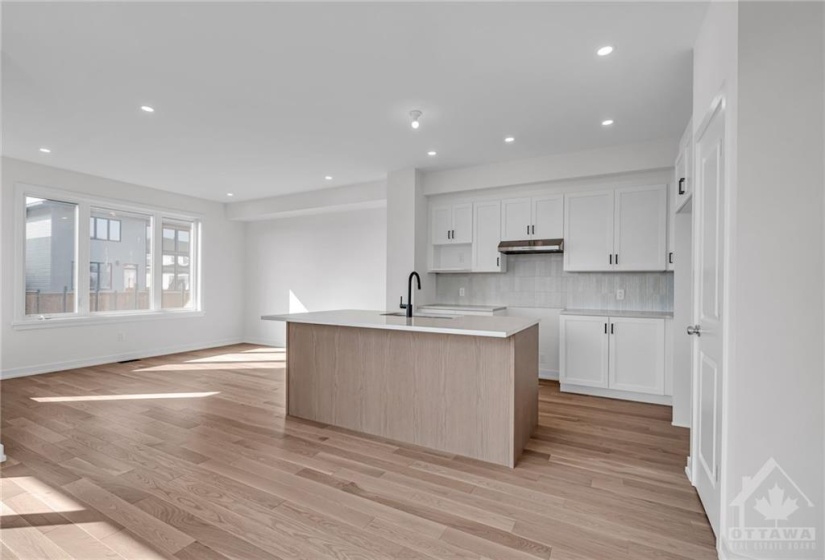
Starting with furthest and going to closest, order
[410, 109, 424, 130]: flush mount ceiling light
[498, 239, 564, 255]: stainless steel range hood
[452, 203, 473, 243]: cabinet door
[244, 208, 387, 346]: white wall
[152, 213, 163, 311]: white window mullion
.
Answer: [244, 208, 387, 346]: white wall, [152, 213, 163, 311]: white window mullion, [452, 203, 473, 243]: cabinet door, [498, 239, 564, 255]: stainless steel range hood, [410, 109, 424, 130]: flush mount ceiling light

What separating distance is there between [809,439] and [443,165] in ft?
14.0

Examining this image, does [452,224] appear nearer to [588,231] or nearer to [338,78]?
[588,231]

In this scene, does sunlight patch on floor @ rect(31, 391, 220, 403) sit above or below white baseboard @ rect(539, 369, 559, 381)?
below

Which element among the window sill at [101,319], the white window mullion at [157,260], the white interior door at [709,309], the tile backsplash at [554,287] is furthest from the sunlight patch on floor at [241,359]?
the white interior door at [709,309]

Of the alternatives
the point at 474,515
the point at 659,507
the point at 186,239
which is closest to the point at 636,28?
the point at 659,507

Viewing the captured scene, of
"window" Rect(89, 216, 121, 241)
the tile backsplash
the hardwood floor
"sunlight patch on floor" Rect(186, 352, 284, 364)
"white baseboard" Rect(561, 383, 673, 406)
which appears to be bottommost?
"sunlight patch on floor" Rect(186, 352, 284, 364)

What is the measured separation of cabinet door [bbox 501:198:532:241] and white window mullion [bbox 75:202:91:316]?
5.78 meters

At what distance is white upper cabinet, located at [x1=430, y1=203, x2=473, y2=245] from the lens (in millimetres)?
5324

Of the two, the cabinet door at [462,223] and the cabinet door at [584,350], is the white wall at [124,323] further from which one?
the cabinet door at [584,350]

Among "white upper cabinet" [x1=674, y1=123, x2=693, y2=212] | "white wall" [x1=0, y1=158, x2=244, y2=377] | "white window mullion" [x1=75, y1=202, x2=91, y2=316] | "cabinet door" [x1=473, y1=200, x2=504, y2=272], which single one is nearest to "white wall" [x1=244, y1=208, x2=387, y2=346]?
"white wall" [x1=0, y1=158, x2=244, y2=377]

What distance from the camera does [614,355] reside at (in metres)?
4.18

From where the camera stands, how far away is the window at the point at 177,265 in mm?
6754

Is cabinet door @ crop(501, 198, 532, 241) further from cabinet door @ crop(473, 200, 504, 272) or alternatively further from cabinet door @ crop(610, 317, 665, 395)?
cabinet door @ crop(610, 317, 665, 395)

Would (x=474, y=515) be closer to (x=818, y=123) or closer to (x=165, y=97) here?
(x=818, y=123)
